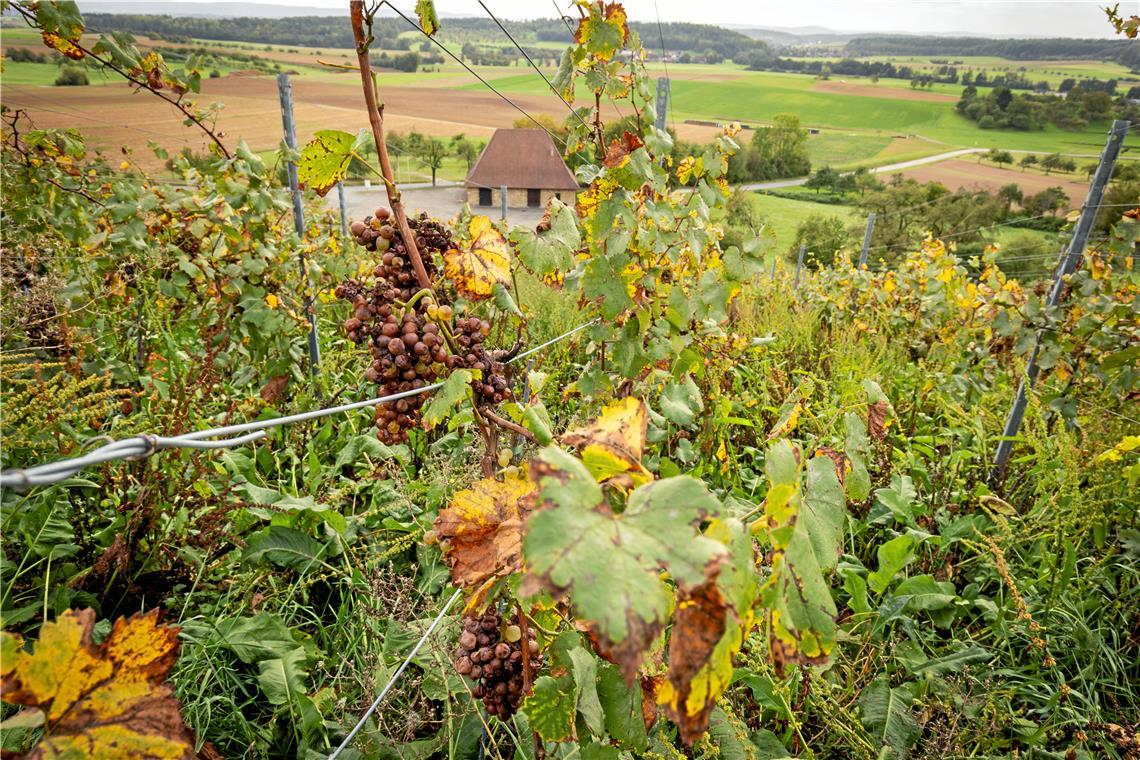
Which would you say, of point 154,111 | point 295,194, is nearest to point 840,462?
point 295,194

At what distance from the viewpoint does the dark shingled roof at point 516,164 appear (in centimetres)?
2409

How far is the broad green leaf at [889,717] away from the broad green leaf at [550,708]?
4.26ft

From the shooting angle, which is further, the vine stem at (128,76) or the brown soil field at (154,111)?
the brown soil field at (154,111)

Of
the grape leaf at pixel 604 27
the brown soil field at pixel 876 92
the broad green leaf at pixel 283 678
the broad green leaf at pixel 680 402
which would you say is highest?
the brown soil field at pixel 876 92

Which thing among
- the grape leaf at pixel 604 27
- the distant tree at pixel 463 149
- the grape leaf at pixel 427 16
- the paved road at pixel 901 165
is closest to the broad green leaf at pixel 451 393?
the grape leaf at pixel 427 16

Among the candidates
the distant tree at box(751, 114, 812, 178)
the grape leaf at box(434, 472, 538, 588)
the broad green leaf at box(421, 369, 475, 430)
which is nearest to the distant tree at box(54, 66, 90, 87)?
the broad green leaf at box(421, 369, 475, 430)

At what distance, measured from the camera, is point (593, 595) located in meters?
0.54

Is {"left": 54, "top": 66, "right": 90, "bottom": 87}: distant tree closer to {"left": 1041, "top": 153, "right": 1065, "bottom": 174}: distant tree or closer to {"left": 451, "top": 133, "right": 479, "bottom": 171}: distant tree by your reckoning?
{"left": 451, "top": 133, "right": 479, "bottom": 171}: distant tree

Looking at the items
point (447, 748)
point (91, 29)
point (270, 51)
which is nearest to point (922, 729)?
point (447, 748)

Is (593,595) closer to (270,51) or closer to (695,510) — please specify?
(695,510)

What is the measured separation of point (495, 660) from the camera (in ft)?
3.81

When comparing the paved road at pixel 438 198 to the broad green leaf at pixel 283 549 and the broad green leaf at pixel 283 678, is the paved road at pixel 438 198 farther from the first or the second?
the broad green leaf at pixel 283 678

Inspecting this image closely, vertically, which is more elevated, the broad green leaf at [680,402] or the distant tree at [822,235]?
the broad green leaf at [680,402]

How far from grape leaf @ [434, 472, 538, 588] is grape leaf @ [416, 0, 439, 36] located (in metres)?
0.92
